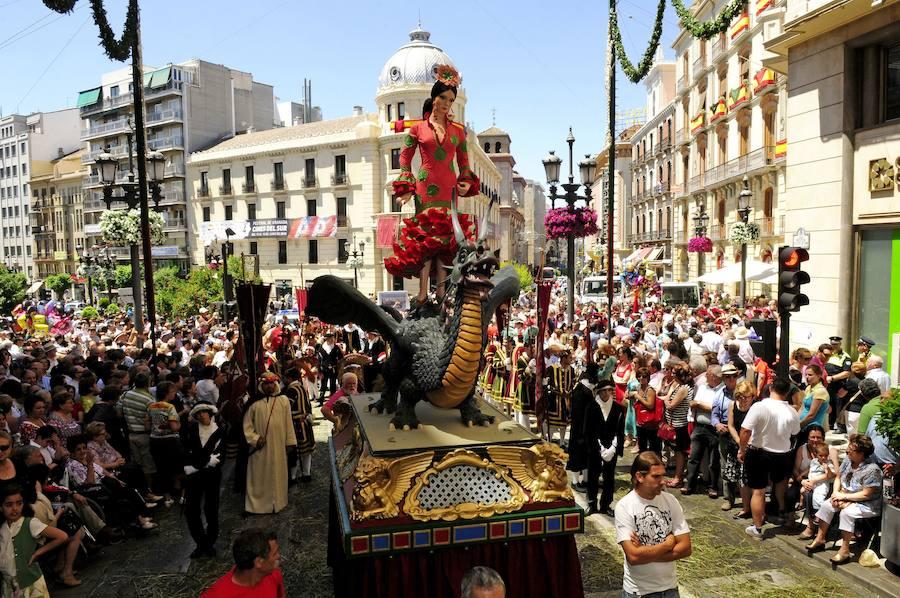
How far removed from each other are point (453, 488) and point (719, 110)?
31.8 m

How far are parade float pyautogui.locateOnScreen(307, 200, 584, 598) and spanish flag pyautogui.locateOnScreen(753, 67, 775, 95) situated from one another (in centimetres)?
2643

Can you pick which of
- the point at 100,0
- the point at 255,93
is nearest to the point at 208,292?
the point at 100,0

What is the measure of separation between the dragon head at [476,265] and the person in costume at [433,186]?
0.83 m

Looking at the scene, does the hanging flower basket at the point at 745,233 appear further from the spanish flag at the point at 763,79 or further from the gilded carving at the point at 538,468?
the gilded carving at the point at 538,468

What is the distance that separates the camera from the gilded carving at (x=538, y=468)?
4.46 m

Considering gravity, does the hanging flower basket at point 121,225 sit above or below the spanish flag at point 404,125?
below

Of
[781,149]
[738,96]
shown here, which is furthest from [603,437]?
[738,96]

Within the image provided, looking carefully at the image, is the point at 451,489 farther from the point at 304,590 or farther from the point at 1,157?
the point at 1,157

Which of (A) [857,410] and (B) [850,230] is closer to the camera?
(A) [857,410]

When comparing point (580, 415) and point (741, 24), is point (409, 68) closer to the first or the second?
point (741, 24)

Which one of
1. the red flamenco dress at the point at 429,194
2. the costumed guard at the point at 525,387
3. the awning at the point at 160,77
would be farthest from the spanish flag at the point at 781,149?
the awning at the point at 160,77

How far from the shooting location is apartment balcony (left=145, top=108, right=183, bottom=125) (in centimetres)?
4806

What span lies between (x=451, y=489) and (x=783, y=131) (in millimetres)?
26668

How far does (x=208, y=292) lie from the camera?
24344mm
